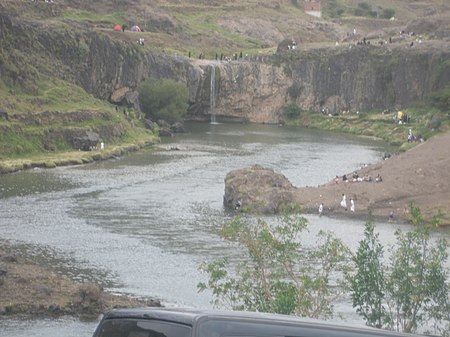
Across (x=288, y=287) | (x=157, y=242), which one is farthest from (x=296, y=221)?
(x=157, y=242)

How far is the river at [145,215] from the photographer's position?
50.6m

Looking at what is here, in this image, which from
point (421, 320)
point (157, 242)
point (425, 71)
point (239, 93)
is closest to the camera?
point (421, 320)

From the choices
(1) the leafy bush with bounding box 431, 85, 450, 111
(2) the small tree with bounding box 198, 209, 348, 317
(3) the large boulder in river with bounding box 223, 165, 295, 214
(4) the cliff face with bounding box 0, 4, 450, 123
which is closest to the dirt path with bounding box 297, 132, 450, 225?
(3) the large boulder in river with bounding box 223, 165, 295, 214

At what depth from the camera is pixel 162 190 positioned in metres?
83.6

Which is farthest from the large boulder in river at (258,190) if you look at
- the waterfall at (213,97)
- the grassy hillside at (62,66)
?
the waterfall at (213,97)

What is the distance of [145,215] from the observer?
70938 mm

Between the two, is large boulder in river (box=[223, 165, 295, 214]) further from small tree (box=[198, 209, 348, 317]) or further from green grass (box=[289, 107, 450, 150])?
green grass (box=[289, 107, 450, 150])

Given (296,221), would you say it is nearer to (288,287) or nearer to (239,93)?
(288,287)

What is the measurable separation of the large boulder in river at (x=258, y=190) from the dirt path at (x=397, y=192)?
151 centimetres

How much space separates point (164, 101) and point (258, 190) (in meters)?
69.3

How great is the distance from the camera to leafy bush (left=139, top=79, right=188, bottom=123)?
473ft

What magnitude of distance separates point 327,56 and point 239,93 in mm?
15599

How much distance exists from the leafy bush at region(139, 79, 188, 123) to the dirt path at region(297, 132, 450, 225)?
60.1 meters

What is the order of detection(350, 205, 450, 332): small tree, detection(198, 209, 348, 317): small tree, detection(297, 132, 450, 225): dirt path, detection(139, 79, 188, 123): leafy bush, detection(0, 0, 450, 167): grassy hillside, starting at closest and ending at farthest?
detection(350, 205, 450, 332): small tree → detection(198, 209, 348, 317): small tree → detection(297, 132, 450, 225): dirt path → detection(0, 0, 450, 167): grassy hillside → detection(139, 79, 188, 123): leafy bush
